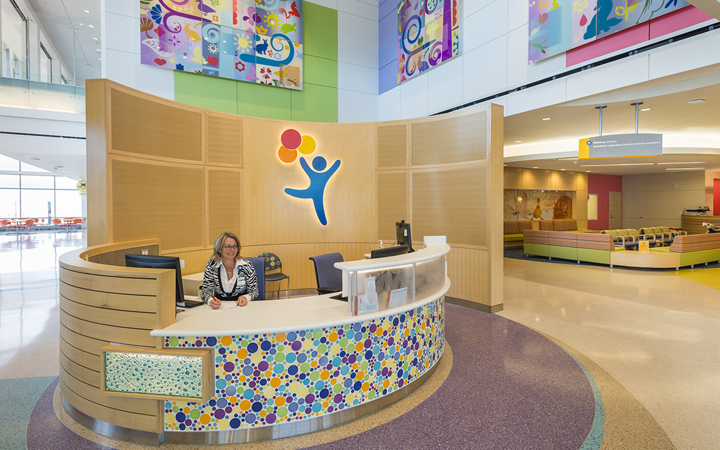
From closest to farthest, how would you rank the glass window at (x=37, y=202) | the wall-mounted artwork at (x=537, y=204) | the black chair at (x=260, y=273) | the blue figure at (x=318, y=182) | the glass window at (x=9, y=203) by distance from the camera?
the black chair at (x=260, y=273) → the blue figure at (x=318, y=182) → the wall-mounted artwork at (x=537, y=204) → the glass window at (x=9, y=203) → the glass window at (x=37, y=202)

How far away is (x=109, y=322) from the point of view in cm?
258

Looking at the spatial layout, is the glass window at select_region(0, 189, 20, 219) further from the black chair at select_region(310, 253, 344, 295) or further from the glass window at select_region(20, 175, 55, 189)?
the black chair at select_region(310, 253, 344, 295)

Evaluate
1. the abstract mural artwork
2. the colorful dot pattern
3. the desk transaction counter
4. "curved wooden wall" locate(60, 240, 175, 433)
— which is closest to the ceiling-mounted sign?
the abstract mural artwork

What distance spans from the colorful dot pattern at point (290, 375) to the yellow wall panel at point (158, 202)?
2.48 metres

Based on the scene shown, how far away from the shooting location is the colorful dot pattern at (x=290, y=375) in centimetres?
256

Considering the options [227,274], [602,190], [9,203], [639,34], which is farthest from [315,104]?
[9,203]

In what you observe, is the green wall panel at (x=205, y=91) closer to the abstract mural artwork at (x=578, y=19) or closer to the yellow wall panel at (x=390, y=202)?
the yellow wall panel at (x=390, y=202)

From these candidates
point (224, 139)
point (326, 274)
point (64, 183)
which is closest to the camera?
point (326, 274)

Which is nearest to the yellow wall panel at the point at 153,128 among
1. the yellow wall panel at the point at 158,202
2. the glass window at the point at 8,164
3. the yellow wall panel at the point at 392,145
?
the yellow wall panel at the point at 158,202

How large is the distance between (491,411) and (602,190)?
17929 mm

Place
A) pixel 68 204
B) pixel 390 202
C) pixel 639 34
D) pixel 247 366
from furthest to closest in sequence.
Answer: pixel 68 204, pixel 390 202, pixel 639 34, pixel 247 366

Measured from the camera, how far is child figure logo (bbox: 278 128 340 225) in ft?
21.6

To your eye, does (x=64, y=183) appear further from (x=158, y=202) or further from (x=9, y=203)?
(x=158, y=202)

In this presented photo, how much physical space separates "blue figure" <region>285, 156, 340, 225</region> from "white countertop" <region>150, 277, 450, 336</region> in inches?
146
